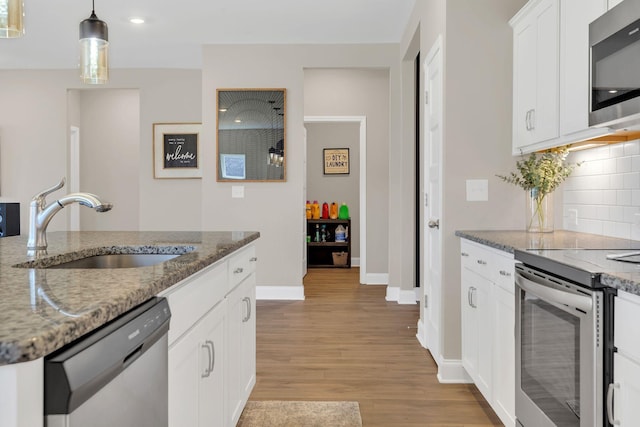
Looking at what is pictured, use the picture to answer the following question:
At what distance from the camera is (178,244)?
2117 millimetres

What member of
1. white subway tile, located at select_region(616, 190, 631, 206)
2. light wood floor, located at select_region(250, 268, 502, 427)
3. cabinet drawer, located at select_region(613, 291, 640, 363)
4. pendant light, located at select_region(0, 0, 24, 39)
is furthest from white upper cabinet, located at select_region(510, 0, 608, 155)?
pendant light, located at select_region(0, 0, 24, 39)

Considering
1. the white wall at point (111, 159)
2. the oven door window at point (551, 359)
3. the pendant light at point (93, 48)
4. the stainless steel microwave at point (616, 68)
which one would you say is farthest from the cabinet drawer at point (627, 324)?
the white wall at point (111, 159)

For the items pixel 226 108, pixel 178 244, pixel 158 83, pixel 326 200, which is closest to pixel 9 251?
pixel 178 244

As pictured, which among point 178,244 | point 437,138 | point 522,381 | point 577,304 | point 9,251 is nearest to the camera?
point 577,304

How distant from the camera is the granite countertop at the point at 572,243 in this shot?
1331mm

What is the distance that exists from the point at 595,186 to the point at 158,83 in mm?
5093

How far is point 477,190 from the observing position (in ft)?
9.71

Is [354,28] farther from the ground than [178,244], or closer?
farther from the ground

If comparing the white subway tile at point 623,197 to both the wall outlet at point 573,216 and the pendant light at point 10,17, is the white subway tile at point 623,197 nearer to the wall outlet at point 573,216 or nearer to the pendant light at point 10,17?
the wall outlet at point 573,216

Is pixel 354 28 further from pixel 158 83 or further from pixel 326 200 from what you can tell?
pixel 326 200

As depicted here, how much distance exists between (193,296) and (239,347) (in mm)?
784

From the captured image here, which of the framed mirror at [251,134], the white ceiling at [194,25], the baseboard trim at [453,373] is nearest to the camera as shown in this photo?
the baseboard trim at [453,373]

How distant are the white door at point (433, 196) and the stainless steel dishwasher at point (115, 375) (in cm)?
221

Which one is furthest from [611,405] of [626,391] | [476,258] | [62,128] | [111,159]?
[111,159]
